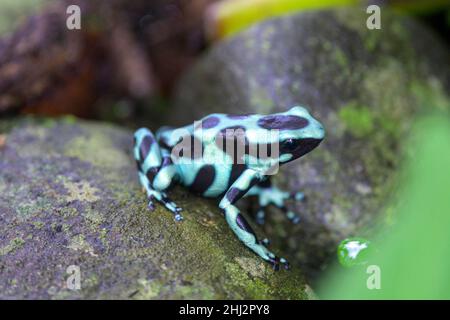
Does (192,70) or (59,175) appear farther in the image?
(192,70)

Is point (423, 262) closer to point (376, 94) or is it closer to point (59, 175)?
point (59, 175)

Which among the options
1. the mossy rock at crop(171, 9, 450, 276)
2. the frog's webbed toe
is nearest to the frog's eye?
the frog's webbed toe

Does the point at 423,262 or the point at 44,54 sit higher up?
the point at 44,54

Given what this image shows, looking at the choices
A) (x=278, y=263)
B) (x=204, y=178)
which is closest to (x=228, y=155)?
(x=204, y=178)

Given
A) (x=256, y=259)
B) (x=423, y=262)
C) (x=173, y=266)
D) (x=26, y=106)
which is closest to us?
(x=423, y=262)

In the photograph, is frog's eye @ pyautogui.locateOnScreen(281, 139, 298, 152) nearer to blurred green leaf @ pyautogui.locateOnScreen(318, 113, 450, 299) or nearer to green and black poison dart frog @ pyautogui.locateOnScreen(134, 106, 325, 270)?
green and black poison dart frog @ pyautogui.locateOnScreen(134, 106, 325, 270)

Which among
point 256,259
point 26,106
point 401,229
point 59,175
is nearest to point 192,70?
point 26,106

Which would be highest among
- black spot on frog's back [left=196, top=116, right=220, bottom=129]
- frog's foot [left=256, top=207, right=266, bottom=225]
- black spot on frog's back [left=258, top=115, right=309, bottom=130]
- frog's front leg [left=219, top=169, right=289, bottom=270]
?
black spot on frog's back [left=258, top=115, right=309, bottom=130]

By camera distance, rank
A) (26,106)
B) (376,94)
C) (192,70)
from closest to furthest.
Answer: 1. (376,94)
2. (26,106)
3. (192,70)

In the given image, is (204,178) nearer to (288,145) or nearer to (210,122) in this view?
(210,122)
